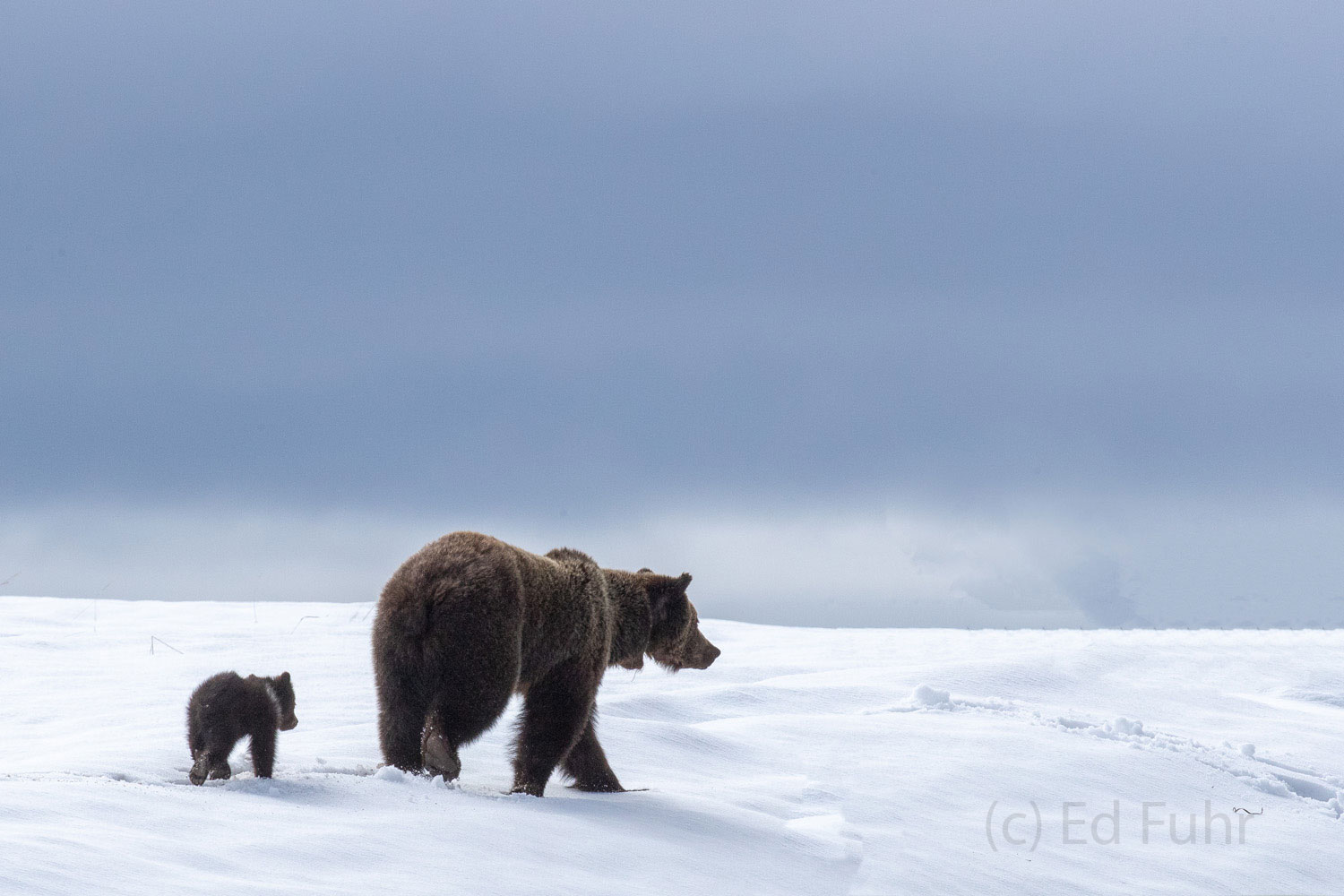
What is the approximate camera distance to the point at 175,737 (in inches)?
292

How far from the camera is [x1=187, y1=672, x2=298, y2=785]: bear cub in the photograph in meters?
5.96

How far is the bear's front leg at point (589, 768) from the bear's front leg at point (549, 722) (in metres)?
0.27

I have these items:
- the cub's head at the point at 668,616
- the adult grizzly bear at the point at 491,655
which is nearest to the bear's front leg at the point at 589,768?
the adult grizzly bear at the point at 491,655

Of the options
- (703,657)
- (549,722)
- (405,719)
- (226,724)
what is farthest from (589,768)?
(226,724)

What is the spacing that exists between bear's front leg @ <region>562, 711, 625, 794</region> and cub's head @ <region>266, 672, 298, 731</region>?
1.65 m

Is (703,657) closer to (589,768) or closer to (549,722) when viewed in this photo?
(589,768)

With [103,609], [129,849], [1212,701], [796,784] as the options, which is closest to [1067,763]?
[796,784]

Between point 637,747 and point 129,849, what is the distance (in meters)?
4.69

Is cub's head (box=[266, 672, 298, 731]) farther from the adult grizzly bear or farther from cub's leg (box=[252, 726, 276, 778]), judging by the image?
the adult grizzly bear

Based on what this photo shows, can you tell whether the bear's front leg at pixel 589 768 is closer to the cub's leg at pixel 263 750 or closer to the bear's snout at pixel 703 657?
the bear's snout at pixel 703 657

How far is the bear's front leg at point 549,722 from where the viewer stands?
688cm

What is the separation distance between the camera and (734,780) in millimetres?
8172

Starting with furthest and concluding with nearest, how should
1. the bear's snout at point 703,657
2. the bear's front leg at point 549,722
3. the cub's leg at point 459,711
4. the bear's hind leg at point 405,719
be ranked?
1. the bear's snout at point 703,657
2. the bear's front leg at point 549,722
3. the bear's hind leg at point 405,719
4. the cub's leg at point 459,711

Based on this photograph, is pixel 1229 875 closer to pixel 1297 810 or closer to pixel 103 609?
pixel 1297 810
